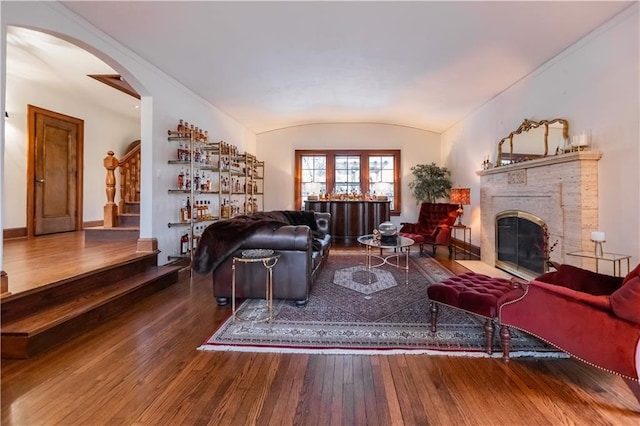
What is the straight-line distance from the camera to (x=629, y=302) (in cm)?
155

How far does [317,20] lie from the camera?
10.5ft

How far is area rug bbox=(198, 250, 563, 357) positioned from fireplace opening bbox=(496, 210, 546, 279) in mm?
1635

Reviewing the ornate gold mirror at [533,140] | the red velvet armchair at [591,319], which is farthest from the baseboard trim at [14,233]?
the ornate gold mirror at [533,140]

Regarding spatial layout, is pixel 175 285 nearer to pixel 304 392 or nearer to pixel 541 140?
pixel 304 392

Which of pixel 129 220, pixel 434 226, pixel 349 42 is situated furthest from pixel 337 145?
pixel 129 220

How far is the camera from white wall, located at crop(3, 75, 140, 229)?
16.3ft

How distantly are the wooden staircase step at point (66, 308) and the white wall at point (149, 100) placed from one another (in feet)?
3.11

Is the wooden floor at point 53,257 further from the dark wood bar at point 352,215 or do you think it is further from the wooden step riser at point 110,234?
the dark wood bar at point 352,215

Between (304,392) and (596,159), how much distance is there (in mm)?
3623

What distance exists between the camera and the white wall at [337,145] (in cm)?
819

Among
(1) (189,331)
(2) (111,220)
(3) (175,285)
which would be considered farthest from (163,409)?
(2) (111,220)

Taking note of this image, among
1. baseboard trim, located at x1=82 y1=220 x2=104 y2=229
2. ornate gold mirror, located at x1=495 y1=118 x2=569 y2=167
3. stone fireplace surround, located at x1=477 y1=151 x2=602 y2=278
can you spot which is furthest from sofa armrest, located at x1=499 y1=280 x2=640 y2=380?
baseboard trim, located at x1=82 y1=220 x2=104 y2=229

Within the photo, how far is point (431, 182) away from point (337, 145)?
263 cm

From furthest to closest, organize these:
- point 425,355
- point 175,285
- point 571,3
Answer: point 175,285
point 571,3
point 425,355
